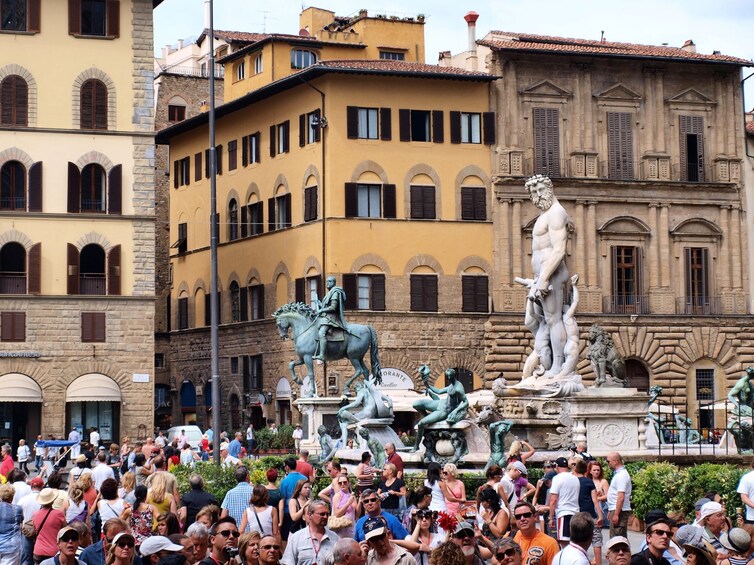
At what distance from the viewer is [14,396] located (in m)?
51.1

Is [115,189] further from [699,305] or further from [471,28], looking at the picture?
[699,305]

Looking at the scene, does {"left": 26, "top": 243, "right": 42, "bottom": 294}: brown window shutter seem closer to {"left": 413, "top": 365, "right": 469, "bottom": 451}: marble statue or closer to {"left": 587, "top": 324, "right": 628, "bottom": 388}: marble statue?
{"left": 587, "top": 324, "right": 628, "bottom": 388}: marble statue

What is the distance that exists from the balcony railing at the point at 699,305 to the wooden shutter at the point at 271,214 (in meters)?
14.6

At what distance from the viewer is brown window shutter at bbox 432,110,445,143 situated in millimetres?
58344

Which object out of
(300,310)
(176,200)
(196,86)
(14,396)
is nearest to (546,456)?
(300,310)

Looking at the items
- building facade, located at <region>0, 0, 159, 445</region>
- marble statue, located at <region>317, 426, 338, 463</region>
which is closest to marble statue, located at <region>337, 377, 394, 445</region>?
marble statue, located at <region>317, 426, 338, 463</region>

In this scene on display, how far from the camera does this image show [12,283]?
5219 cm

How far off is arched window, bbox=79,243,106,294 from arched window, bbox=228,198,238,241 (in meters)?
10.8

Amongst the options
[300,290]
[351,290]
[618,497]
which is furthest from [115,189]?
[618,497]

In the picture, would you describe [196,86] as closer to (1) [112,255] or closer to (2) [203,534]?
(1) [112,255]

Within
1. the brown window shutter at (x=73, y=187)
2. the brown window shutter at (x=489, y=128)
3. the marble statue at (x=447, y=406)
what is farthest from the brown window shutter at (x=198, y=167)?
the marble statue at (x=447, y=406)

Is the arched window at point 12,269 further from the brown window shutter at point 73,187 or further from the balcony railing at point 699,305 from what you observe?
the balcony railing at point 699,305

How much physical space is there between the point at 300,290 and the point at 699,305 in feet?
46.6

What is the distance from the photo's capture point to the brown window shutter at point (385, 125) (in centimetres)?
5775
